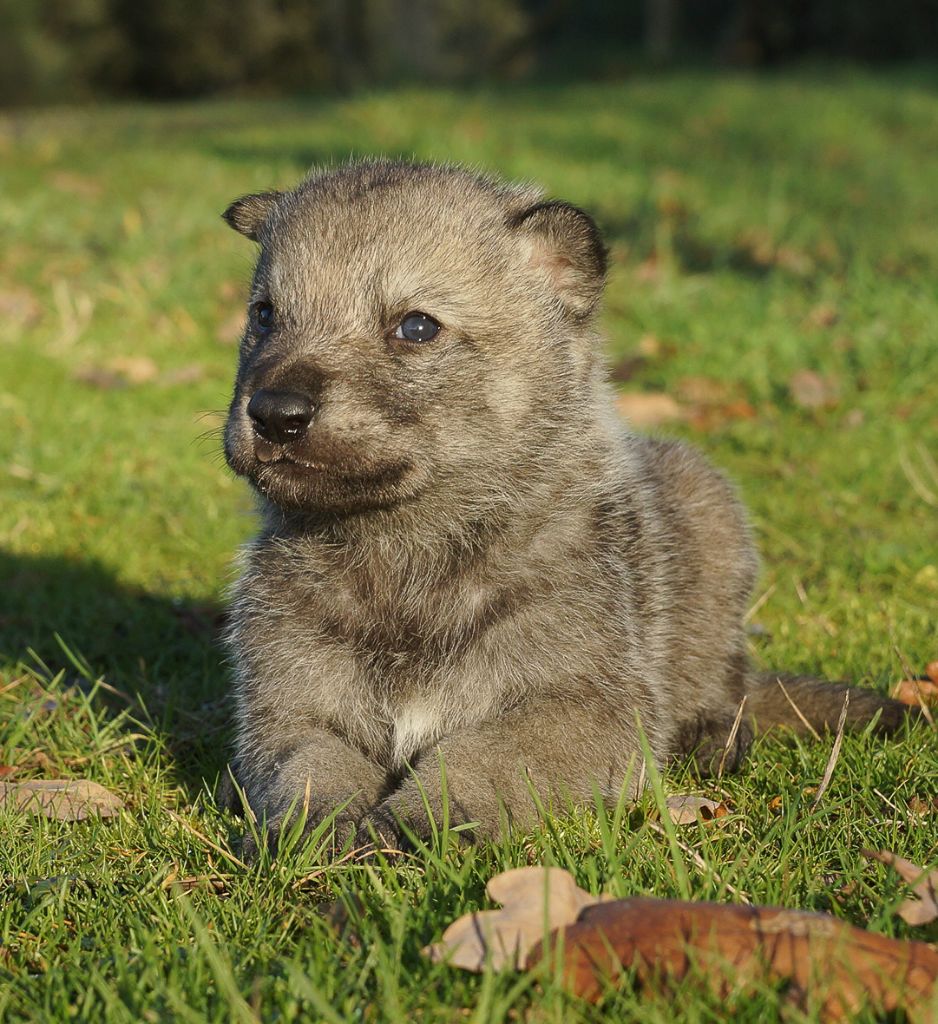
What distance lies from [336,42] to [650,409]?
2908cm

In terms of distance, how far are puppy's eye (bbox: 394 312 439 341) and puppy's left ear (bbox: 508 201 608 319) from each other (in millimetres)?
478

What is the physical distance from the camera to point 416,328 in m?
3.65

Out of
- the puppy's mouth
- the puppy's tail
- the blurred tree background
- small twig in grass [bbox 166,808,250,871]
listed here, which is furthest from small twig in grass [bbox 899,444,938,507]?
the blurred tree background

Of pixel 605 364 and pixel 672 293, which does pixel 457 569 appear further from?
pixel 672 293

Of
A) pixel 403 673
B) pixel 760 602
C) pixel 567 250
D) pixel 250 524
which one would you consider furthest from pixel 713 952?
pixel 250 524

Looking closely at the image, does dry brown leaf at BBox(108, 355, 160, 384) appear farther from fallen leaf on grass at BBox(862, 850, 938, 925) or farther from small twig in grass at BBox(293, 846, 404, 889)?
fallen leaf on grass at BBox(862, 850, 938, 925)

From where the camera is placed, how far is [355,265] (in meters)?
3.65

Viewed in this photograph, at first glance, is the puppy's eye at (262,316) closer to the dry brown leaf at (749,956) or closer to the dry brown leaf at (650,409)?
the dry brown leaf at (749,956)

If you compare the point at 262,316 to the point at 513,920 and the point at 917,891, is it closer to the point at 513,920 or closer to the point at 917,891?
the point at 513,920

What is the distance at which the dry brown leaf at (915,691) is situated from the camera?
13.5ft

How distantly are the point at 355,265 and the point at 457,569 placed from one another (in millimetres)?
876

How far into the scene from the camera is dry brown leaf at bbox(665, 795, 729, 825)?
3318 millimetres

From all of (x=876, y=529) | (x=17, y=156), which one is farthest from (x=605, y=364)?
(x=17, y=156)

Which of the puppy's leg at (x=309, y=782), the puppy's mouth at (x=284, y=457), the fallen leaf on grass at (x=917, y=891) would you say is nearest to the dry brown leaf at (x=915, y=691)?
the fallen leaf on grass at (x=917, y=891)
